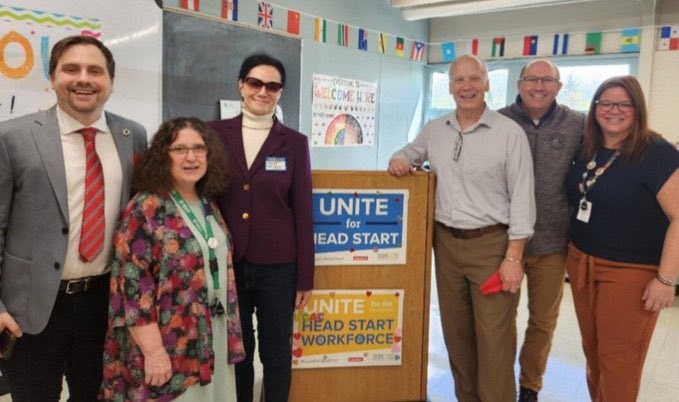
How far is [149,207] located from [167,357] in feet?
1.49

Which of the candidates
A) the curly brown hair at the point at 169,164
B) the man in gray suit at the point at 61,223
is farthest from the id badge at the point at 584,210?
the man in gray suit at the point at 61,223

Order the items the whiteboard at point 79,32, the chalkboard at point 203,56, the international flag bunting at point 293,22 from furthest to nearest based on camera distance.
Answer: the international flag bunting at point 293,22
the chalkboard at point 203,56
the whiteboard at point 79,32

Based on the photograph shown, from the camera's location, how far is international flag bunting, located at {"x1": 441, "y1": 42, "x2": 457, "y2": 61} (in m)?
6.01

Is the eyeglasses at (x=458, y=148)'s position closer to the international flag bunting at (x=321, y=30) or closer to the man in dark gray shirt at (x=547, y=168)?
the man in dark gray shirt at (x=547, y=168)

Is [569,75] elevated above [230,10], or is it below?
below

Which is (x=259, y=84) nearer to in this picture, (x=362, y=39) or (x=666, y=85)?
(x=362, y=39)

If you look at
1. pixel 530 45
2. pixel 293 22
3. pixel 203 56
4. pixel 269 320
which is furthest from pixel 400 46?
pixel 269 320

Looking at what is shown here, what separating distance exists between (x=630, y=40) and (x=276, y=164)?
4531 mm

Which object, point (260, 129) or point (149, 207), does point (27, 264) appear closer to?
point (149, 207)

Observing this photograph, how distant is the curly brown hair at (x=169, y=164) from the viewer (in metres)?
1.60

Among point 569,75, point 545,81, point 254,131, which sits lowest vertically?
point 254,131

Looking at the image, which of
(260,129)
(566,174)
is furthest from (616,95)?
(260,129)

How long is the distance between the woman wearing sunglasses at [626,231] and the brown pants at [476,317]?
336mm

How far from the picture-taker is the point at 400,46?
19.0 feet
